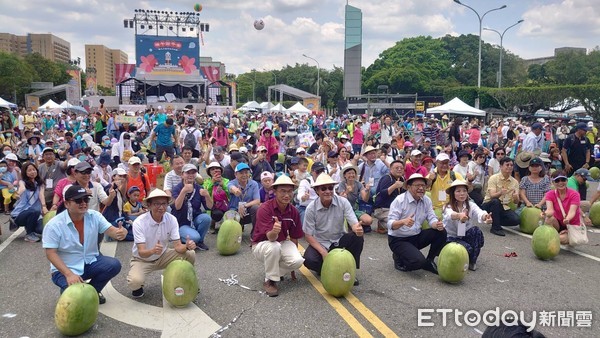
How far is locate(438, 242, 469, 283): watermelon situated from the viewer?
5.75 metres

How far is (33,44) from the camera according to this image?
167 metres

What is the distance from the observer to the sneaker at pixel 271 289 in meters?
5.48

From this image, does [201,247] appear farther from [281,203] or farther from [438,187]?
[438,187]

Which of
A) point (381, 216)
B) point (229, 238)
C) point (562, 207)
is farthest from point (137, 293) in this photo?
point (562, 207)

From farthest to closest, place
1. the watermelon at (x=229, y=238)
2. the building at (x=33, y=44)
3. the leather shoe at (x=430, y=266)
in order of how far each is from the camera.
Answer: the building at (x=33, y=44) < the watermelon at (x=229, y=238) < the leather shoe at (x=430, y=266)

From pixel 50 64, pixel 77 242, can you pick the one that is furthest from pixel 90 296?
pixel 50 64

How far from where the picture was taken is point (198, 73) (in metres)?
58.3

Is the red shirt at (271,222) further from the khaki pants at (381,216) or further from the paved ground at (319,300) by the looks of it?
the khaki pants at (381,216)

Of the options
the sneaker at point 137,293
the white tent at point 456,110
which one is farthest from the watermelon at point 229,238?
the white tent at point 456,110

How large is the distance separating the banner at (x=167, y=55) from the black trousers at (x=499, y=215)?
173ft

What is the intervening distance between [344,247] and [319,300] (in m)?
0.77

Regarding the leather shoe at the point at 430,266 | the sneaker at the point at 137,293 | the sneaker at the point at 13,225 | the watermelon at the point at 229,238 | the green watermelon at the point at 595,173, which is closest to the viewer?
the sneaker at the point at 137,293

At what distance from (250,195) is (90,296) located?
3.82 metres

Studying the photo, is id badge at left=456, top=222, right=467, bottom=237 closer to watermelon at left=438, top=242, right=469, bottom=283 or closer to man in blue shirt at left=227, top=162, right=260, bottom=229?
watermelon at left=438, top=242, right=469, bottom=283
